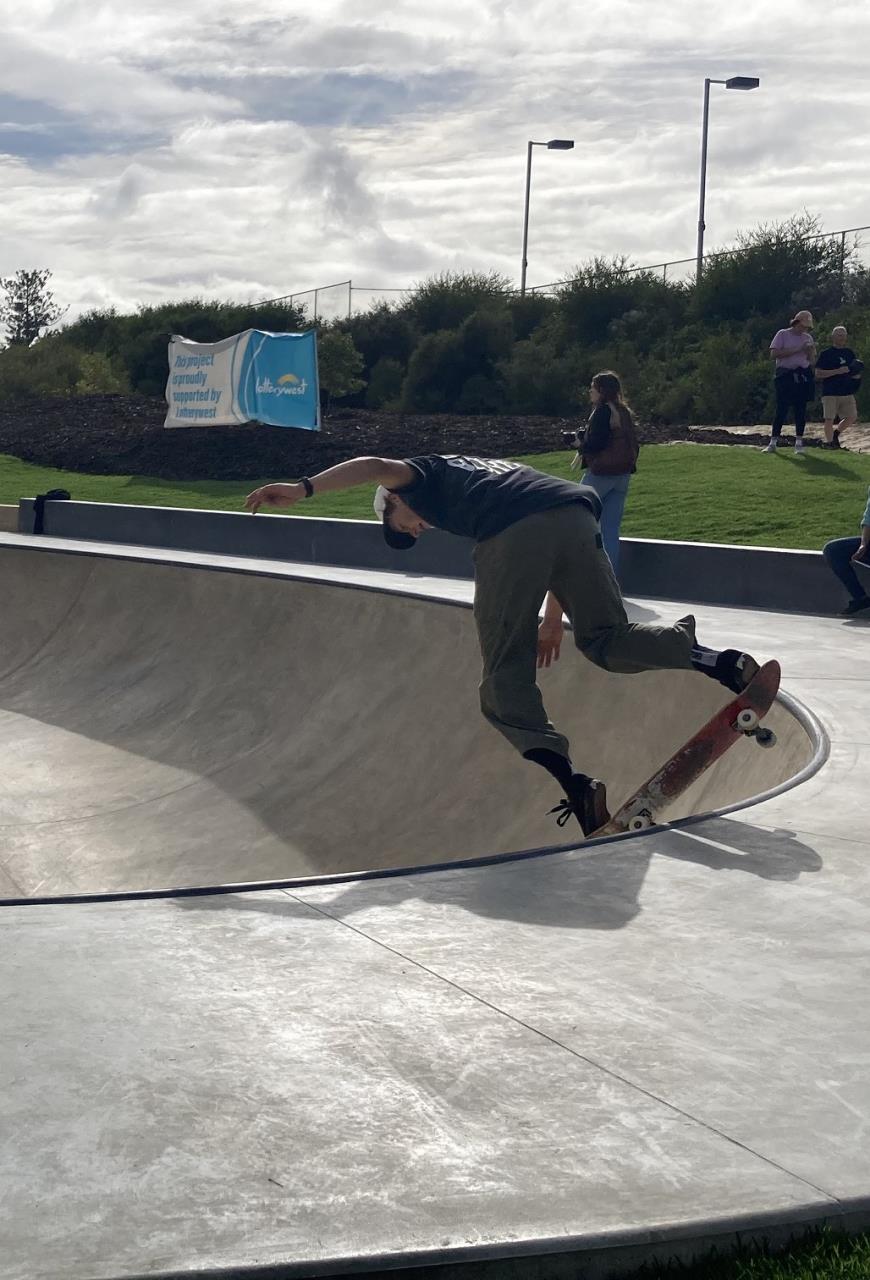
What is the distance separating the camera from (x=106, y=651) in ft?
41.3

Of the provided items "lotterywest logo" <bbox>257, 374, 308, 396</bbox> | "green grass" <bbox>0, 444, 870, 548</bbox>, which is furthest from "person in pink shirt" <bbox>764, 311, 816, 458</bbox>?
"lotterywest logo" <bbox>257, 374, 308, 396</bbox>

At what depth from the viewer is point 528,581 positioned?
5227mm

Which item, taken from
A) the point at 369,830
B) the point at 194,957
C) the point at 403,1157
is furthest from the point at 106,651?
the point at 403,1157

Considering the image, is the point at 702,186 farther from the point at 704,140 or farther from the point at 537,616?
the point at 537,616

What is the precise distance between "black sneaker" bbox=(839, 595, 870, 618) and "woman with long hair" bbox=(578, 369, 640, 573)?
1892 mm

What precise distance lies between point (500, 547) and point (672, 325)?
1219 inches

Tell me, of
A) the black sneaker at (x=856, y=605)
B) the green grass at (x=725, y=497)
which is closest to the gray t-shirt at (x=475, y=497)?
the black sneaker at (x=856, y=605)

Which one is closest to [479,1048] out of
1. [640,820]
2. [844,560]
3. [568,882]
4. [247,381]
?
[568,882]

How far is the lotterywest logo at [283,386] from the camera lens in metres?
21.8

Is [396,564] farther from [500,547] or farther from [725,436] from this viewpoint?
[500,547]

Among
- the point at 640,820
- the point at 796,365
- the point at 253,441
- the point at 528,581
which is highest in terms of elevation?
the point at 796,365

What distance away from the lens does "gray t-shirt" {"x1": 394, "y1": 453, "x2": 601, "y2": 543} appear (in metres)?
5.21

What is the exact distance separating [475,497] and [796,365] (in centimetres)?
1213

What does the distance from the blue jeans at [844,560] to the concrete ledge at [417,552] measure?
56cm
